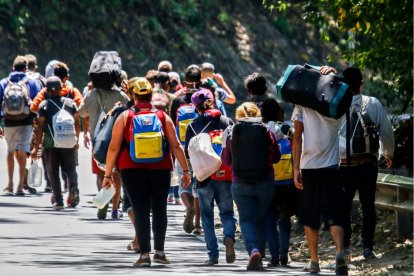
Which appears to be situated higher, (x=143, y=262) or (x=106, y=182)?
(x=106, y=182)

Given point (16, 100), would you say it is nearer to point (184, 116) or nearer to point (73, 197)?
point (73, 197)

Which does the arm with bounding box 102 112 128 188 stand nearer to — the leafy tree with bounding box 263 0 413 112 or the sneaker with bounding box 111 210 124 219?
the leafy tree with bounding box 263 0 413 112

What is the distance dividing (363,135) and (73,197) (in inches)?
278

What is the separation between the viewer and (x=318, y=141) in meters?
14.2

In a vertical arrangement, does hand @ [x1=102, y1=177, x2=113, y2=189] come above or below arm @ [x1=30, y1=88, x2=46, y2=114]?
below

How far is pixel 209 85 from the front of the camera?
20.3m

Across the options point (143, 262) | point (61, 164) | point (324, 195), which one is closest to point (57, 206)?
point (61, 164)

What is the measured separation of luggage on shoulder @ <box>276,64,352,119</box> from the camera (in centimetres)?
1395

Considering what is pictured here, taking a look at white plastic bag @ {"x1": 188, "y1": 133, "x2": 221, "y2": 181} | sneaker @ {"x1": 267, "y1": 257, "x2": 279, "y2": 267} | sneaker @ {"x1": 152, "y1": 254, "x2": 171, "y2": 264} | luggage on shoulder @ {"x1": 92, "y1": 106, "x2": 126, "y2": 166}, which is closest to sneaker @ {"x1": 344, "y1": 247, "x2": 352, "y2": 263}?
sneaker @ {"x1": 267, "y1": 257, "x2": 279, "y2": 267}

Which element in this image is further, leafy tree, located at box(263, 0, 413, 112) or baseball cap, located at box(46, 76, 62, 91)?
baseball cap, located at box(46, 76, 62, 91)

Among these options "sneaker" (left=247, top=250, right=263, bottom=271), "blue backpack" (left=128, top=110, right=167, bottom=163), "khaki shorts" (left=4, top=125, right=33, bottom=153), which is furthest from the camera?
"khaki shorts" (left=4, top=125, right=33, bottom=153)

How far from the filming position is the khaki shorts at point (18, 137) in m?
23.0

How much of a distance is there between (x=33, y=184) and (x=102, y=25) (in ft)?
60.4

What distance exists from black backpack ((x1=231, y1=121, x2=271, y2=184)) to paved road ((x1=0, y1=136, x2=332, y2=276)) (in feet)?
2.97
